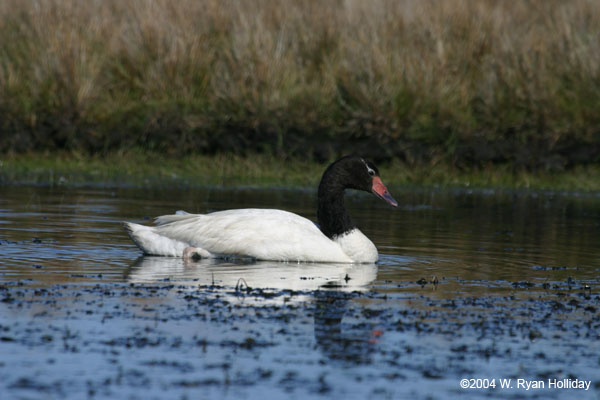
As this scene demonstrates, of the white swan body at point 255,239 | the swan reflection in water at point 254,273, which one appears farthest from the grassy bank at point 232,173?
the swan reflection in water at point 254,273

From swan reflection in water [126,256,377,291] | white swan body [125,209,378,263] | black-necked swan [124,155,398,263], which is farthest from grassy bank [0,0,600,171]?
swan reflection in water [126,256,377,291]

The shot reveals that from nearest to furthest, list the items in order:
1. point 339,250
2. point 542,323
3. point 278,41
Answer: point 542,323 < point 339,250 < point 278,41

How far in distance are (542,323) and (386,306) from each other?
1317 millimetres

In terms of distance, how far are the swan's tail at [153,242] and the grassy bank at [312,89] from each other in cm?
987

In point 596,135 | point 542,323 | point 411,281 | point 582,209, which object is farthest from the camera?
point 596,135

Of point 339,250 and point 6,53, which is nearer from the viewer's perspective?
point 339,250

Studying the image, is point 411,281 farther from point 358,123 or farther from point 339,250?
point 358,123

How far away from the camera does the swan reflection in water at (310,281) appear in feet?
28.5

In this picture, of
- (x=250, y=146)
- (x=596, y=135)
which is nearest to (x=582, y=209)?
(x=596, y=135)

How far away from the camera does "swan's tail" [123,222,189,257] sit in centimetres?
1323

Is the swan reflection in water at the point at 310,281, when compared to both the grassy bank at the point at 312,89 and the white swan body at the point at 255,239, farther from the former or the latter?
the grassy bank at the point at 312,89

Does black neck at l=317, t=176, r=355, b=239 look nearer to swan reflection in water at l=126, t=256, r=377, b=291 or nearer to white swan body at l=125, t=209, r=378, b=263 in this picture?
white swan body at l=125, t=209, r=378, b=263

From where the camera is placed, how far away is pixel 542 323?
9594 mm

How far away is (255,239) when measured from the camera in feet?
42.4
